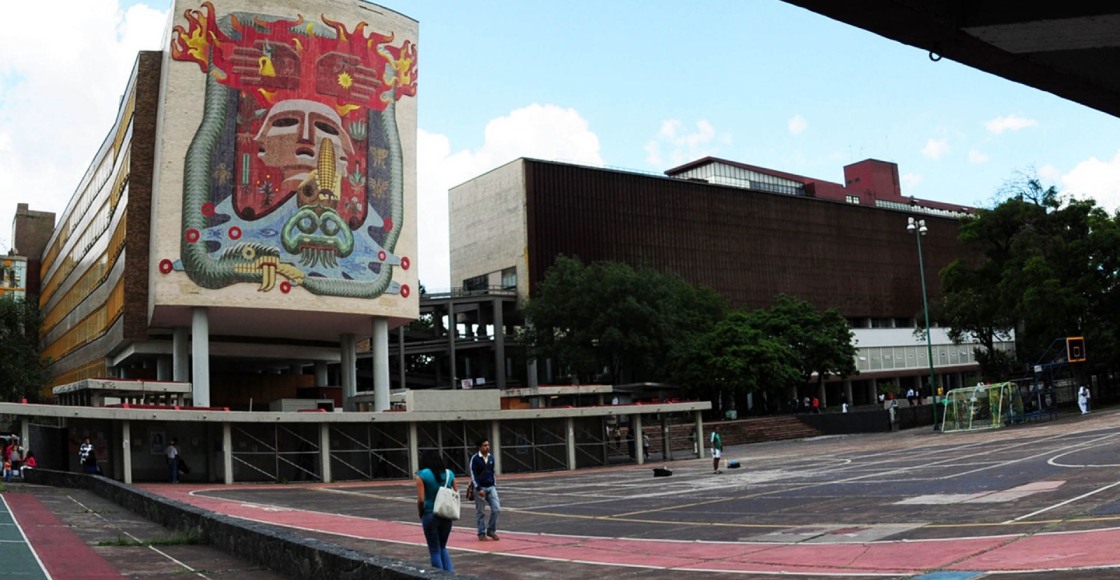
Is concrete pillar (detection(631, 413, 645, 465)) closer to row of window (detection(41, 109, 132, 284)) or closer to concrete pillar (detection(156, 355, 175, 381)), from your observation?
concrete pillar (detection(156, 355, 175, 381))

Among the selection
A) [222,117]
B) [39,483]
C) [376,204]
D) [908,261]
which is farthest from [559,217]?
[39,483]

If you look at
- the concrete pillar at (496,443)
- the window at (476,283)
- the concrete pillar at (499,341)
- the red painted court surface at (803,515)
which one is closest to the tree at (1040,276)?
the red painted court surface at (803,515)

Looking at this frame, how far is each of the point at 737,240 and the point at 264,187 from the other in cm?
5902

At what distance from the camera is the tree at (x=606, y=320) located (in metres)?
73.3

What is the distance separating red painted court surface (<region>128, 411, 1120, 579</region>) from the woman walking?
103 inches

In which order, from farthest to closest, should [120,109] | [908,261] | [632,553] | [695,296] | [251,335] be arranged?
1. [908,261]
2. [695,296]
3. [120,109]
4. [251,335]
5. [632,553]

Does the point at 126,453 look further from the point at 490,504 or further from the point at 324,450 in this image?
the point at 490,504

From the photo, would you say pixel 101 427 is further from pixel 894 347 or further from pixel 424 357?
pixel 894 347

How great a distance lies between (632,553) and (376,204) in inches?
1628

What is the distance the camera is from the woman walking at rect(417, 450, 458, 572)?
11.7 meters

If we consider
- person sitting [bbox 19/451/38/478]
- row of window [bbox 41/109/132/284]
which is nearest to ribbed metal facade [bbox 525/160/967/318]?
row of window [bbox 41/109/132/284]

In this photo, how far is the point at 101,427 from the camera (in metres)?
40.3

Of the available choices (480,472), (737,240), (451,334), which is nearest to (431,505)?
(480,472)

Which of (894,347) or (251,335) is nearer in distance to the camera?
(251,335)
